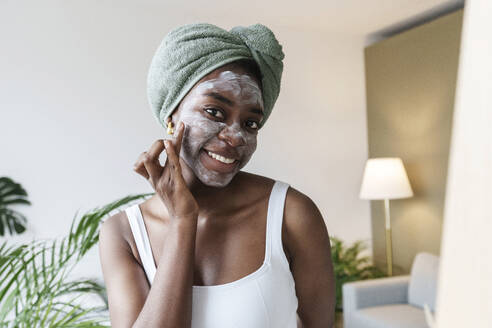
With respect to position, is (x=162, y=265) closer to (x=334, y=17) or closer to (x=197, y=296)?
(x=197, y=296)

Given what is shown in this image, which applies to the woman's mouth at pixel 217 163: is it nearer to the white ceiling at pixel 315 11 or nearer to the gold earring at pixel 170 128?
the gold earring at pixel 170 128

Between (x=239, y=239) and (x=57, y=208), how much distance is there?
2.77 meters

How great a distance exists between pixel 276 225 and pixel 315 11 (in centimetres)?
347

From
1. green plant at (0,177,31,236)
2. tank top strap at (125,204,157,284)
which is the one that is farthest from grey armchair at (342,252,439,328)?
tank top strap at (125,204,157,284)

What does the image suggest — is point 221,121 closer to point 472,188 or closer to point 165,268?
point 165,268

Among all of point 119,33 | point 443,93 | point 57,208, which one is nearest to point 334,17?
point 443,93

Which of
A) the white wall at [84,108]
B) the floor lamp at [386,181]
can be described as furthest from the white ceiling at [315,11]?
the floor lamp at [386,181]

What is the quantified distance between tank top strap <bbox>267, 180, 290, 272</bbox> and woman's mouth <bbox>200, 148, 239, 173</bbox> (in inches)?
4.5

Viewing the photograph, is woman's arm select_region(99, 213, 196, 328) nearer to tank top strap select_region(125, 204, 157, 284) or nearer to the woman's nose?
tank top strap select_region(125, 204, 157, 284)

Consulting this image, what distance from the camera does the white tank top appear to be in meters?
0.91

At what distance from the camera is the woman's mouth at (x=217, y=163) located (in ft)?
3.21

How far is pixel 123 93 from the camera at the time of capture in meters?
3.70

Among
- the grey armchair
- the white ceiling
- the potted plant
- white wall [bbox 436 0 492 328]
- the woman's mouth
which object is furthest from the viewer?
the potted plant

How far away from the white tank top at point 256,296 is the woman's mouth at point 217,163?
13 centimetres
